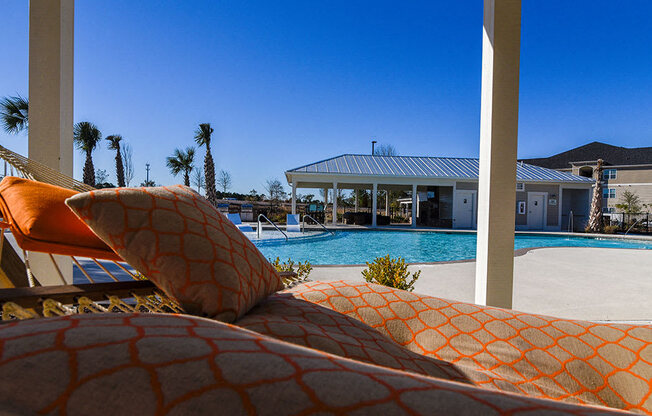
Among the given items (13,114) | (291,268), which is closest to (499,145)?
(291,268)

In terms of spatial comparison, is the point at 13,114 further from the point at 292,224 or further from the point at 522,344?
the point at 522,344

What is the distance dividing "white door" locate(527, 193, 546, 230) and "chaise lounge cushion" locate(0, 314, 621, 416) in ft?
60.7

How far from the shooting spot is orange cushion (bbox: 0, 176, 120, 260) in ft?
3.66

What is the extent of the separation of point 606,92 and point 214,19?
2418cm

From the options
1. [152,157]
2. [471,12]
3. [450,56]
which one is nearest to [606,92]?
[450,56]

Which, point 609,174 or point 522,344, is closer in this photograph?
point 522,344

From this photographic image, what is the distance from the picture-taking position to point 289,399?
0.32m

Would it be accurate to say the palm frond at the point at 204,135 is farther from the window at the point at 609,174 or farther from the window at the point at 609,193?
the window at the point at 609,174

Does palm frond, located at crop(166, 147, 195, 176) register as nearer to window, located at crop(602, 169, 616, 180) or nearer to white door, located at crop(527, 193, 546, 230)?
white door, located at crop(527, 193, 546, 230)

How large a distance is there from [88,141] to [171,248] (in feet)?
67.5

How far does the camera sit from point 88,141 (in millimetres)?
17203

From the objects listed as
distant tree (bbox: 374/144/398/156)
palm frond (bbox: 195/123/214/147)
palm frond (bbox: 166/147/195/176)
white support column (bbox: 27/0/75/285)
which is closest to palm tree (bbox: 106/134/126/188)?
palm frond (bbox: 166/147/195/176)

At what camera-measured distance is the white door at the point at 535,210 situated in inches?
631

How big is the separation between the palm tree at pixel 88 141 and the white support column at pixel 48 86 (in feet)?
58.7
